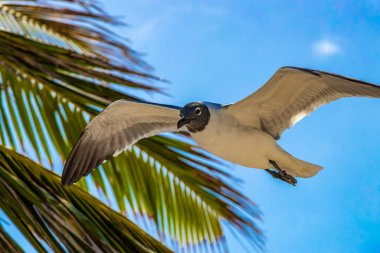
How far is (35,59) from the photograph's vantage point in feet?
12.5

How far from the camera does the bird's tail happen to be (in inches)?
143

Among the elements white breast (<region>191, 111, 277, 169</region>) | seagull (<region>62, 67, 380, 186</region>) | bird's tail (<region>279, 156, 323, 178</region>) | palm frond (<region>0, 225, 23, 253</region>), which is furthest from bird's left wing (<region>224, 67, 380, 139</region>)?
palm frond (<region>0, 225, 23, 253</region>)

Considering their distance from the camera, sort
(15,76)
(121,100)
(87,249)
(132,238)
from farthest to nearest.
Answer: (15,76)
(121,100)
(132,238)
(87,249)

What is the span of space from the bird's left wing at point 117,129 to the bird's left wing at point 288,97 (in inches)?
17.8

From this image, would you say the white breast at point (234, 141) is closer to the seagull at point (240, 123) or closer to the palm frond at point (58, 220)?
the seagull at point (240, 123)

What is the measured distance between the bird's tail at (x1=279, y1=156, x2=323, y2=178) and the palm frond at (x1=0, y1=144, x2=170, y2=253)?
3.05 feet

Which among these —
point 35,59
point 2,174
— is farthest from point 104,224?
point 35,59

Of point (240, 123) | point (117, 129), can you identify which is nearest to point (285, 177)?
point (240, 123)

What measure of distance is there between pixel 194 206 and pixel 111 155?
63cm

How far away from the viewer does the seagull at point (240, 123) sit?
3.45 meters

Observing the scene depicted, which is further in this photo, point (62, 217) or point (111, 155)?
point (111, 155)

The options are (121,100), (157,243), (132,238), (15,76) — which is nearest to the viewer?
(132,238)

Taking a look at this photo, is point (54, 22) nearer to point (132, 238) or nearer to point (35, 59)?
point (35, 59)

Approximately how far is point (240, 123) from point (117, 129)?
35.4 inches
